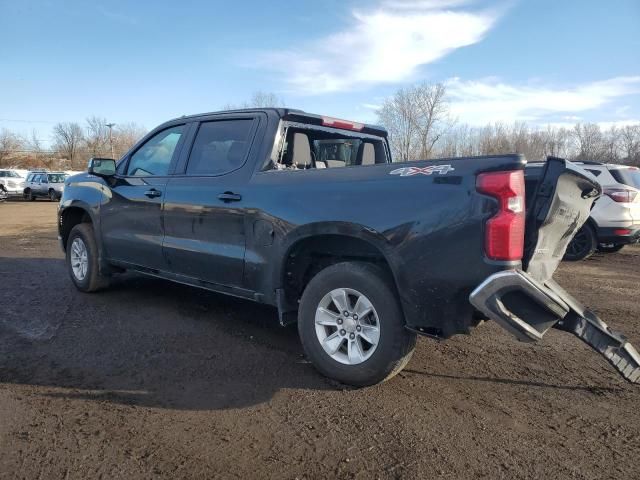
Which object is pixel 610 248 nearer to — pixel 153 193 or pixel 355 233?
pixel 355 233

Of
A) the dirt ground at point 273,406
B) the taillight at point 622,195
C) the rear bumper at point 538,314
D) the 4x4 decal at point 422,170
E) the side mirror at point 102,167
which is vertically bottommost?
the dirt ground at point 273,406

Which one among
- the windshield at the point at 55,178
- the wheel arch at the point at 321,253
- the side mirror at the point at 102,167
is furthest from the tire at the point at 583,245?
the windshield at the point at 55,178

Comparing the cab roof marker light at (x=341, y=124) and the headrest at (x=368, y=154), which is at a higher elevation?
the cab roof marker light at (x=341, y=124)

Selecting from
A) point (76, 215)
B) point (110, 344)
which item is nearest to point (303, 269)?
point (110, 344)

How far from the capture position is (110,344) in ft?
14.1

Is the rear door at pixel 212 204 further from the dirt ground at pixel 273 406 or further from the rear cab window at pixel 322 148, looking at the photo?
the dirt ground at pixel 273 406

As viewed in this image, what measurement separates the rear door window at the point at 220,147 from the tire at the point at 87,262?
2.03 metres

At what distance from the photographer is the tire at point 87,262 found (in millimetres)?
5832

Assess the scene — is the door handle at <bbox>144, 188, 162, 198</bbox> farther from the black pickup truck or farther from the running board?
the running board

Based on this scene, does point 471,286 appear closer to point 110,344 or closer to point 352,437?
point 352,437

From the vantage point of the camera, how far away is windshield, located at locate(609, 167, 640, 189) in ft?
30.2

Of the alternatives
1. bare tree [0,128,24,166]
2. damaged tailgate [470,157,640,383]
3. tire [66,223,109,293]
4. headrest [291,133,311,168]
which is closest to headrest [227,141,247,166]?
headrest [291,133,311,168]

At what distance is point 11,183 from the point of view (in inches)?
1184

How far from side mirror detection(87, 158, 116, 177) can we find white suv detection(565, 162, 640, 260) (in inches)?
320
